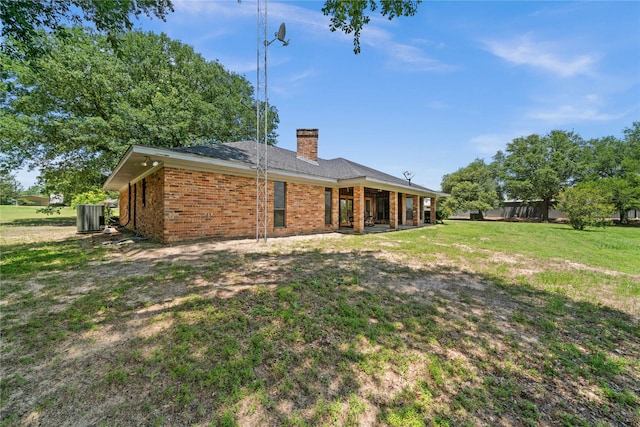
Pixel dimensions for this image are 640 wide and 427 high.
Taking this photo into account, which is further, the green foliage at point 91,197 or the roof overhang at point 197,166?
the green foliage at point 91,197

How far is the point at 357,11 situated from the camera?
5125 millimetres

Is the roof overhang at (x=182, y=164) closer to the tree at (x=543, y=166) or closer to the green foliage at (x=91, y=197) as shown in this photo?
the green foliage at (x=91, y=197)

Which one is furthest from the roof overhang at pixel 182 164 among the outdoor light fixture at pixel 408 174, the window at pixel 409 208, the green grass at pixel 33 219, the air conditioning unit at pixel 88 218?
the green grass at pixel 33 219

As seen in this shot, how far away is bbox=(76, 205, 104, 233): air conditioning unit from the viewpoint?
10891 mm

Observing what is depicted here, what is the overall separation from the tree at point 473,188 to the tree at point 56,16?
102ft

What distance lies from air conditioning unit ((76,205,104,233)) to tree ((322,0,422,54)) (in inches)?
512

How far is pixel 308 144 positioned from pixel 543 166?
3233 centimetres

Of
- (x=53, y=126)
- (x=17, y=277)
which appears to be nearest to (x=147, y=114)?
(x=53, y=126)

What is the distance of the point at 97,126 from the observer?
14312 millimetres

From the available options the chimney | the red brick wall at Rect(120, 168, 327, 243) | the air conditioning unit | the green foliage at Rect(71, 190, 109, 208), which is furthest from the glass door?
the green foliage at Rect(71, 190, 109, 208)

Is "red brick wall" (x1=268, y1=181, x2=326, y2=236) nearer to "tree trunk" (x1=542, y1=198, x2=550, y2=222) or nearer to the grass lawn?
the grass lawn

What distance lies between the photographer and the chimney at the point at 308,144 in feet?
45.0

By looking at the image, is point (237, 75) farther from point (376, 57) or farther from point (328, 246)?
point (328, 246)

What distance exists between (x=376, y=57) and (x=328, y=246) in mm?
6715
